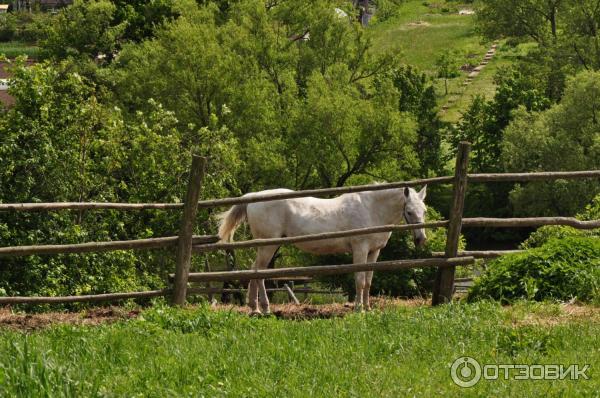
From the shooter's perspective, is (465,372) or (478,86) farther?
(478,86)

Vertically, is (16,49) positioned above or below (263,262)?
below

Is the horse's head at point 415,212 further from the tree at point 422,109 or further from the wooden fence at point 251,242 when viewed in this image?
A: the tree at point 422,109

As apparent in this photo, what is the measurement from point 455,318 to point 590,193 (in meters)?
36.4

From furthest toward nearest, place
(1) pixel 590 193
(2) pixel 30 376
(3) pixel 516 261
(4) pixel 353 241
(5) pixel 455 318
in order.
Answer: (1) pixel 590 193 < (4) pixel 353 241 < (3) pixel 516 261 < (5) pixel 455 318 < (2) pixel 30 376

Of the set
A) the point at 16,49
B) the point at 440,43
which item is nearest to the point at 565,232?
the point at 440,43

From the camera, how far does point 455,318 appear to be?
983cm

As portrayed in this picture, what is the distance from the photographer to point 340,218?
13484mm

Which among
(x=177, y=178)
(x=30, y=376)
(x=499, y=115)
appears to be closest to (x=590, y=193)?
(x=499, y=115)

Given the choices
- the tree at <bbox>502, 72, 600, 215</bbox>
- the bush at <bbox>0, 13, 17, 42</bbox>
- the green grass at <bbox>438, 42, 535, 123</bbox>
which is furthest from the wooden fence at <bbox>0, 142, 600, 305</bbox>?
the bush at <bbox>0, 13, 17, 42</bbox>

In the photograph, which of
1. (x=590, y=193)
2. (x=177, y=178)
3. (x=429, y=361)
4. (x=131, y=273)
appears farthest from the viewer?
(x=590, y=193)

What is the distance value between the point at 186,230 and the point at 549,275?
392cm

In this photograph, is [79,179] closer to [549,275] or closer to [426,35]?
[549,275]

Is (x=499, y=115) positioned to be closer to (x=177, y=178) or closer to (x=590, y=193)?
(x=590, y=193)

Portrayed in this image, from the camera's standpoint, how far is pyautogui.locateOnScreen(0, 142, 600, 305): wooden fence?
37.1ft
